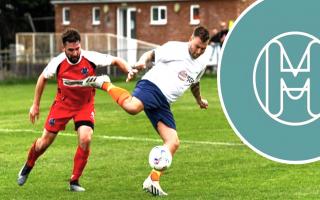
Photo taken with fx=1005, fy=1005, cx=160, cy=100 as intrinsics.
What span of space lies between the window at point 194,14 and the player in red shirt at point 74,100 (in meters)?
39.2

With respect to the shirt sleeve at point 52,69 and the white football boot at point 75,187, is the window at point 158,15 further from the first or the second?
the white football boot at point 75,187

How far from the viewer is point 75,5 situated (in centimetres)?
5756

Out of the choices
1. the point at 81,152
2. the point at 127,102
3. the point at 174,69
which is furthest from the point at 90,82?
the point at 174,69

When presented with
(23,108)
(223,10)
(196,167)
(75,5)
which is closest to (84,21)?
(75,5)

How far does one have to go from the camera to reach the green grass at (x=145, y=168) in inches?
487

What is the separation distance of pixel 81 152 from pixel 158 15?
135ft

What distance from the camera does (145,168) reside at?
14.8m

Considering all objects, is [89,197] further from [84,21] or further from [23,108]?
[84,21]

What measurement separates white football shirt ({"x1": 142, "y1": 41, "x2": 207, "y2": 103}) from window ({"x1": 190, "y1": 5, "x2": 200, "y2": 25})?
130 ft

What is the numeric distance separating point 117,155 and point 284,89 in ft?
20.8

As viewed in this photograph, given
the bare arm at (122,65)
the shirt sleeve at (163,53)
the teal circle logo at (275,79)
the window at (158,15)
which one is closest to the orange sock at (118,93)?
the bare arm at (122,65)

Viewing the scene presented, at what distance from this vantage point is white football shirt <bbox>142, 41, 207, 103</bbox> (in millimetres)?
12188

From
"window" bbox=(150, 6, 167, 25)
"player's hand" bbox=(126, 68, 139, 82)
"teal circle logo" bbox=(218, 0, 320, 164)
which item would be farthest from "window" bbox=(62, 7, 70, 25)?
"teal circle logo" bbox=(218, 0, 320, 164)

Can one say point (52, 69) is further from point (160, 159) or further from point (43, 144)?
point (160, 159)
